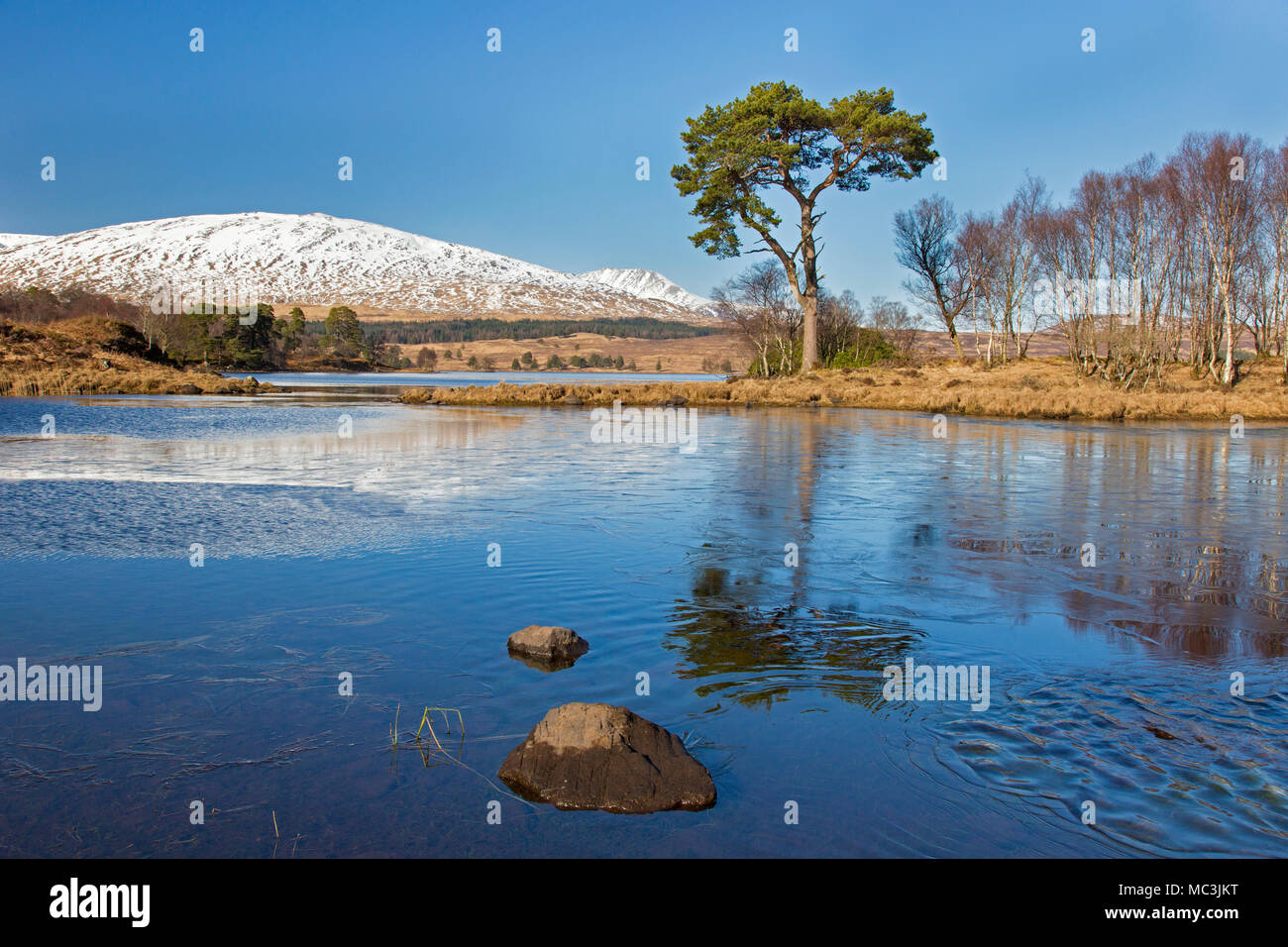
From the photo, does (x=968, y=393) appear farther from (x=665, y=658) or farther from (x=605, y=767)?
(x=605, y=767)

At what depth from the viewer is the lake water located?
13.9 ft

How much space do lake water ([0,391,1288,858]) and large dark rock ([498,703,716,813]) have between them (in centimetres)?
11

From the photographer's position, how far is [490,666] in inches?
246

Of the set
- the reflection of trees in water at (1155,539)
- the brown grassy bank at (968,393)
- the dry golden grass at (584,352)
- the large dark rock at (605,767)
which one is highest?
the dry golden grass at (584,352)

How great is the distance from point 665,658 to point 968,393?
34.3m

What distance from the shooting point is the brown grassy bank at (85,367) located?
46.7 meters

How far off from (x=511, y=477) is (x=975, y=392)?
27.0m

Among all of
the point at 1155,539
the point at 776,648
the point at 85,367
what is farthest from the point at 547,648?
the point at 85,367

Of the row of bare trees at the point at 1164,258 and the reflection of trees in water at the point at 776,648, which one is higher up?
the row of bare trees at the point at 1164,258

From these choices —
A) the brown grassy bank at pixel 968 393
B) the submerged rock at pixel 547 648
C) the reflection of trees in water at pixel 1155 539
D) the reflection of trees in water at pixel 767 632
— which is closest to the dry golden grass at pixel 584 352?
the brown grassy bank at pixel 968 393

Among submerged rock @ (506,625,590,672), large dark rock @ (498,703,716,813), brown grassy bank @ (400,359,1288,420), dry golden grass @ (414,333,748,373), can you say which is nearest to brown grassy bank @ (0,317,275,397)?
brown grassy bank @ (400,359,1288,420)

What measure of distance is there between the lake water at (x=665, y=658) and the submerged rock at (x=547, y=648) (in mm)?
114

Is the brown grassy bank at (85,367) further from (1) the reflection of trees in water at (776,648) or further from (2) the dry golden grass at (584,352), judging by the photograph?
(2) the dry golden grass at (584,352)
